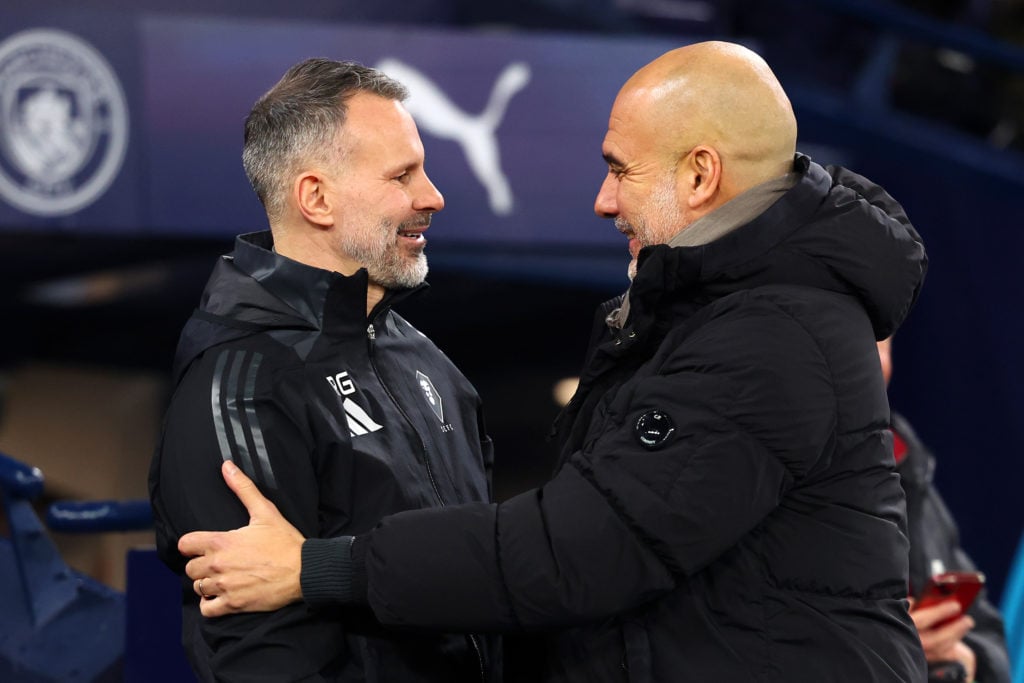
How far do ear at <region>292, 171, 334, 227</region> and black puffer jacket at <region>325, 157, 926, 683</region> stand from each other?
1.86ft

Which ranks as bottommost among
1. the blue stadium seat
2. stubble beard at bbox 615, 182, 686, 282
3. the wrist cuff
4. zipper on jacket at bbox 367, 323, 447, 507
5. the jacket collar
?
the blue stadium seat

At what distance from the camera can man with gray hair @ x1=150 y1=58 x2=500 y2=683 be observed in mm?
1913

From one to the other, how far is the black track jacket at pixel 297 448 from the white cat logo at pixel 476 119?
112 inches

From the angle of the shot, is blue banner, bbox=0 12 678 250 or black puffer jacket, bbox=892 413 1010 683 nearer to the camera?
black puffer jacket, bbox=892 413 1010 683

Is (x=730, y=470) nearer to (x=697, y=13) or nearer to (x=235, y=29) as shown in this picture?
(x=235, y=29)

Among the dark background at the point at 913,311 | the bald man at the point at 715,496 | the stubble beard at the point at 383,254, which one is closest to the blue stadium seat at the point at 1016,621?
the dark background at the point at 913,311

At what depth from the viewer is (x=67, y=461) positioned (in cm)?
577

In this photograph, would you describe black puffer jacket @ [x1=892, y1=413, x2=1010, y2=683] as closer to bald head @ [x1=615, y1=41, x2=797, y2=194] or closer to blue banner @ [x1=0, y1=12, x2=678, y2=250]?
bald head @ [x1=615, y1=41, x2=797, y2=194]

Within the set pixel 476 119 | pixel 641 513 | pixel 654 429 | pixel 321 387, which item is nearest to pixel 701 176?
pixel 654 429

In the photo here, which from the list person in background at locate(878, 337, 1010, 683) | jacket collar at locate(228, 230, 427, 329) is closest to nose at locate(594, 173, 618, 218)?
jacket collar at locate(228, 230, 427, 329)

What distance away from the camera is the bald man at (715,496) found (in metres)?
1.73

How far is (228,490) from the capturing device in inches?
75.3

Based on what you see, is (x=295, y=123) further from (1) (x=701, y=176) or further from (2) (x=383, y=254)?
(1) (x=701, y=176)

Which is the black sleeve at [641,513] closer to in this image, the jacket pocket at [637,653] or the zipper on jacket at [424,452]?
the jacket pocket at [637,653]
